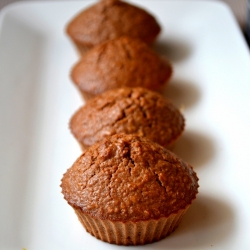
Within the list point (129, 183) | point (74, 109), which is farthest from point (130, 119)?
point (74, 109)

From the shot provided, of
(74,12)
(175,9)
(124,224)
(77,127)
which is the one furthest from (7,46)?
(124,224)

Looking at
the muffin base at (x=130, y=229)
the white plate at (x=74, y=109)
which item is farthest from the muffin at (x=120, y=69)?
the muffin base at (x=130, y=229)

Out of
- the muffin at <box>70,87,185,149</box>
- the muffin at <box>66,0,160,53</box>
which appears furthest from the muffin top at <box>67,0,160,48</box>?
the muffin at <box>70,87,185,149</box>

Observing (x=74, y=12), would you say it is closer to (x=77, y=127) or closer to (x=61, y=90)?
(x=61, y=90)

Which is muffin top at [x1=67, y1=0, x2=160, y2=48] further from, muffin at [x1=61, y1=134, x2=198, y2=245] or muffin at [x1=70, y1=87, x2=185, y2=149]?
muffin at [x1=61, y1=134, x2=198, y2=245]

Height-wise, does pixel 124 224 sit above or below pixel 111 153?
below

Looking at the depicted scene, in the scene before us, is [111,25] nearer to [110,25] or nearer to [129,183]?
[110,25]
